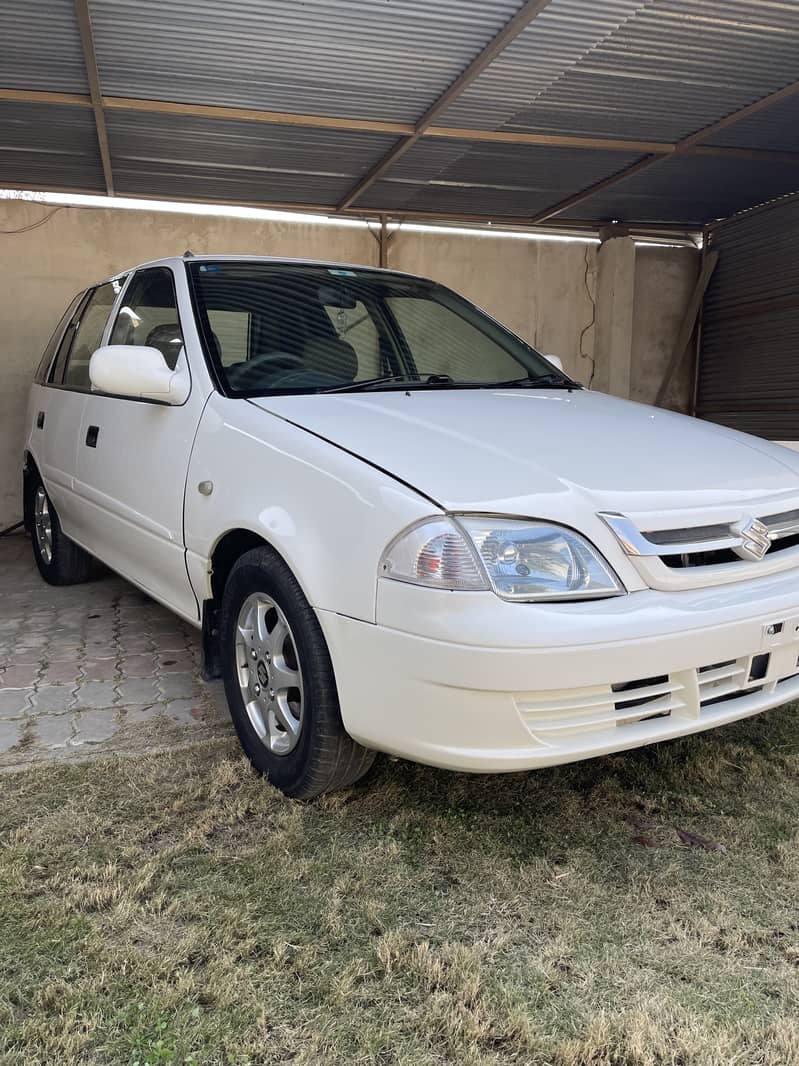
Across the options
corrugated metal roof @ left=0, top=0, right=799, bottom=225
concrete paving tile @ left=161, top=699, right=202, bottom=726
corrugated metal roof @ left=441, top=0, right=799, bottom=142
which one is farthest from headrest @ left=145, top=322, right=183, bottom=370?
corrugated metal roof @ left=441, top=0, right=799, bottom=142

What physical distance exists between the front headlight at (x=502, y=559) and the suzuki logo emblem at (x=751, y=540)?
0.41m

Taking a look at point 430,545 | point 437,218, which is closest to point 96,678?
point 430,545

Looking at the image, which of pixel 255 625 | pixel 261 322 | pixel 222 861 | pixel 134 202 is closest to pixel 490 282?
pixel 134 202

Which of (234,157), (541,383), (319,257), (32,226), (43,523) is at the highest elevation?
(234,157)

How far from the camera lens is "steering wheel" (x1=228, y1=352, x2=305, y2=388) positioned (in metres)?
2.74

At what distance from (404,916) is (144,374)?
188 cm

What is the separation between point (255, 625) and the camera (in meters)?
2.45

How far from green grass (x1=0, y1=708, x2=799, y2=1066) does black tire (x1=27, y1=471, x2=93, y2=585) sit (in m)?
2.53

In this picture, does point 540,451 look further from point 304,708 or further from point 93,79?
point 93,79

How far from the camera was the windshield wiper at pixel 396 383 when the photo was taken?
9.12ft

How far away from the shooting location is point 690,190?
24.4 ft

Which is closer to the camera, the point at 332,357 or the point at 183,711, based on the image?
the point at 332,357

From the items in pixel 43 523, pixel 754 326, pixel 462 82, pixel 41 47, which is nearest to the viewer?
pixel 41 47

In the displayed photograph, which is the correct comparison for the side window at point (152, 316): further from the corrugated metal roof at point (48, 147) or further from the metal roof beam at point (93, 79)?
the corrugated metal roof at point (48, 147)
